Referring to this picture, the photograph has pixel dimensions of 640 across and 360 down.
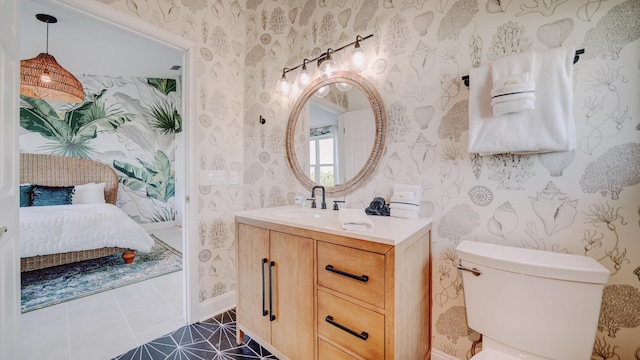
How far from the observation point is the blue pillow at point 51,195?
3525mm

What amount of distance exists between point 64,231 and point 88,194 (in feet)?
4.93

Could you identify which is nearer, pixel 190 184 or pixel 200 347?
pixel 200 347

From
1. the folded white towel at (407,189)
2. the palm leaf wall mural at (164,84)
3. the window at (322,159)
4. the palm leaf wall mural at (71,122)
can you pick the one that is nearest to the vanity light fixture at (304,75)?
the window at (322,159)

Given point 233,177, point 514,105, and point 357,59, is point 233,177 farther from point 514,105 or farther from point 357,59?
point 514,105

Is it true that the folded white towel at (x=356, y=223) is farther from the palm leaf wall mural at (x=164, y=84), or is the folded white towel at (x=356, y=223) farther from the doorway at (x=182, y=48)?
the palm leaf wall mural at (x=164, y=84)

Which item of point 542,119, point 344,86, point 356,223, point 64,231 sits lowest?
point 64,231

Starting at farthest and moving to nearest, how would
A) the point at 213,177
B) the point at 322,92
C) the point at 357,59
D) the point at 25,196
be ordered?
the point at 25,196 → the point at 213,177 → the point at 322,92 → the point at 357,59

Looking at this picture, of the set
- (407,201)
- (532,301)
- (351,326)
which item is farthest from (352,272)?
(532,301)

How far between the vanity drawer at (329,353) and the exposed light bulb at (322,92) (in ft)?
5.10

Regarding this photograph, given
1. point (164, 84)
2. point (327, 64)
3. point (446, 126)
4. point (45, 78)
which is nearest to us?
point (446, 126)

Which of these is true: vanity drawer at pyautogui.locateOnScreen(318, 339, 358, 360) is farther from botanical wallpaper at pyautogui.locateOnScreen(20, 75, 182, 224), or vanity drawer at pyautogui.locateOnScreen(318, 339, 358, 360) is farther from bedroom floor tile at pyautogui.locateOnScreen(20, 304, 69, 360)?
botanical wallpaper at pyautogui.locateOnScreen(20, 75, 182, 224)

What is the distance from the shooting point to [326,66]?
68.6 inches

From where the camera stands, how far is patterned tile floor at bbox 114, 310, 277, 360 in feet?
5.21

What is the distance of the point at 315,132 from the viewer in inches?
75.2
